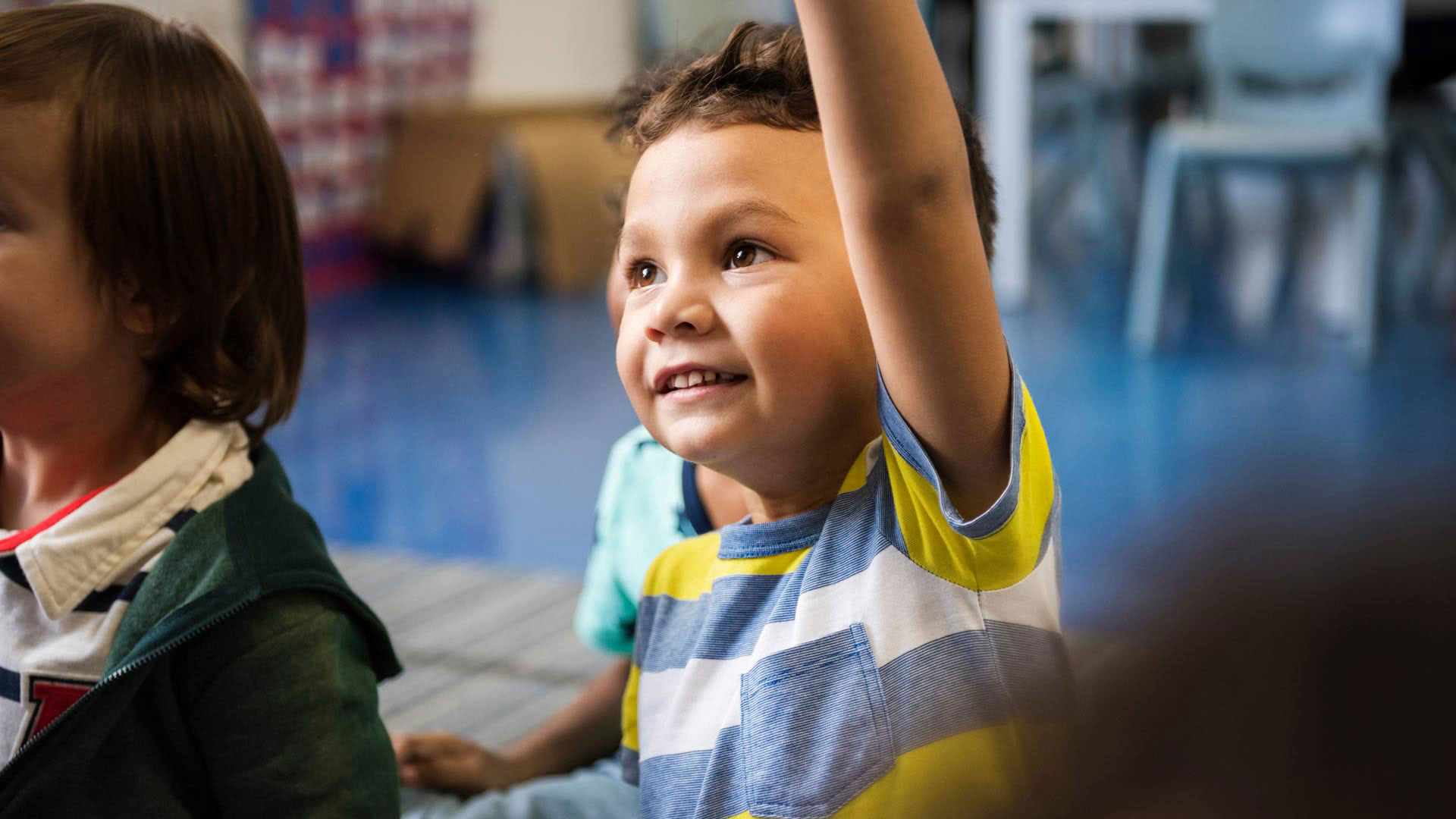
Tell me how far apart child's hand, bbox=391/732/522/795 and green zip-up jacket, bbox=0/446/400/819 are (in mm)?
241

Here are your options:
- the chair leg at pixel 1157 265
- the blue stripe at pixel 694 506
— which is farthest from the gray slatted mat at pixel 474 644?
the chair leg at pixel 1157 265

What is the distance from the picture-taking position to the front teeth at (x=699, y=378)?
Answer: 58 cm

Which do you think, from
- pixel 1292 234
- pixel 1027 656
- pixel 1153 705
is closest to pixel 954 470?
pixel 1027 656

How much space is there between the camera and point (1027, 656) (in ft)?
1.90

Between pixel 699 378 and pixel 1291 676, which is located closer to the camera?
pixel 1291 676

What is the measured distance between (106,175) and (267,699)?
29 cm

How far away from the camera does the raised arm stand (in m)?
0.46

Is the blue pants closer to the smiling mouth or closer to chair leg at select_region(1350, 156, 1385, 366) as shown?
the smiling mouth

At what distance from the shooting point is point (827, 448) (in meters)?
0.61

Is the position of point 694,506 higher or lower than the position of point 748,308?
lower

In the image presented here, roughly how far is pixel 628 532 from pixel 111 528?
1.06 ft

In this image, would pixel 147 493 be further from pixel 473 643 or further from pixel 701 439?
pixel 473 643

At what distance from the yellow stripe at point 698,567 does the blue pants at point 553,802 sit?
232 mm

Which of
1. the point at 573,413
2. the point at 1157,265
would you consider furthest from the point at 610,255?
the point at 1157,265
